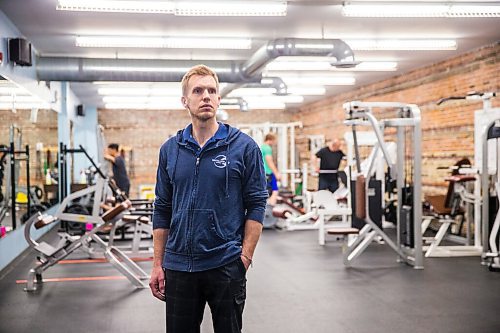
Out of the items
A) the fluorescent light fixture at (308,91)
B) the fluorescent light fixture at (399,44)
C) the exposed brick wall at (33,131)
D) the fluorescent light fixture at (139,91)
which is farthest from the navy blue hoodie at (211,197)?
the fluorescent light fixture at (308,91)

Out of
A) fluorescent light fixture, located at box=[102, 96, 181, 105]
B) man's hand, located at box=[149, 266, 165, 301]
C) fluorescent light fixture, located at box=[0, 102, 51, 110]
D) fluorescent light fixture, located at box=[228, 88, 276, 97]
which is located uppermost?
fluorescent light fixture, located at box=[228, 88, 276, 97]

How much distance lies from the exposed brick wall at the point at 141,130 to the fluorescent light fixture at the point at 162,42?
9906 millimetres

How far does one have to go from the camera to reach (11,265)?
693 centimetres

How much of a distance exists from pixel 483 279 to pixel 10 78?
17.1ft

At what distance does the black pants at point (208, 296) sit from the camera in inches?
81.7

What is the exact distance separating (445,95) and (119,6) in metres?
5.61

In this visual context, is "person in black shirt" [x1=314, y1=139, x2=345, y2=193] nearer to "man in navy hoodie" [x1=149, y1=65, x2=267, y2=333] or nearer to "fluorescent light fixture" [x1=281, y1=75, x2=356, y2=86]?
"fluorescent light fixture" [x1=281, y1=75, x2=356, y2=86]

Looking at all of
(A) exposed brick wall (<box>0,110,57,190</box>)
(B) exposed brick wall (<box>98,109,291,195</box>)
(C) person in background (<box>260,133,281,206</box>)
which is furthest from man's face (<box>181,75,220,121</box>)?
(B) exposed brick wall (<box>98,109,291,195</box>)

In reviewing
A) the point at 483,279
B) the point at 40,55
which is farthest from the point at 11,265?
the point at 483,279

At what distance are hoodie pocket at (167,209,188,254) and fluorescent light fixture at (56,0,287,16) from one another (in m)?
4.09

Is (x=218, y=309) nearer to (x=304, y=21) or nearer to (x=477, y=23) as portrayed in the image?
(x=304, y=21)

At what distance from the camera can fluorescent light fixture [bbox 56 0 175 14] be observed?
578cm

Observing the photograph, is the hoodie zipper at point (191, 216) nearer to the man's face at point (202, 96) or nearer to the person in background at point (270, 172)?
the man's face at point (202, 96)

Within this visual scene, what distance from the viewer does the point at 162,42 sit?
775cm
